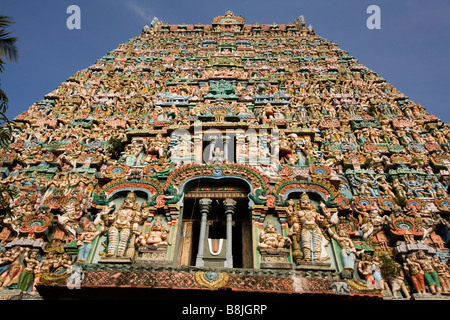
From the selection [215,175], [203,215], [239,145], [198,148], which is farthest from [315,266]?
[198,148]

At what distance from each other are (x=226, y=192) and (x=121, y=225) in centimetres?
239

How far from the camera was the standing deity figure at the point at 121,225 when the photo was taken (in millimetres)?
6941

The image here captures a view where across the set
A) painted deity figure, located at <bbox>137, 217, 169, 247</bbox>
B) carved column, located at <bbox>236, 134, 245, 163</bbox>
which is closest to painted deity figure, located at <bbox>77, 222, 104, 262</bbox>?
painted deity figure, located at <bbox>137, 217, 169, 247</bbox>

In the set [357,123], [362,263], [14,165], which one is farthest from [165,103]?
[362,263]

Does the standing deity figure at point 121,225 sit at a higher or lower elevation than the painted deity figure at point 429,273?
higher

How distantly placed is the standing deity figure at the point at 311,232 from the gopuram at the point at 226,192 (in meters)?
0.03

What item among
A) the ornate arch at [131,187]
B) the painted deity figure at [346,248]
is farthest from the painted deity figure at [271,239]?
the ornate arch at [131,187]

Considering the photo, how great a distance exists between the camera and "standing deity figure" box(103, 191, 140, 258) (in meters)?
6.94

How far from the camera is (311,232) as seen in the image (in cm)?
713

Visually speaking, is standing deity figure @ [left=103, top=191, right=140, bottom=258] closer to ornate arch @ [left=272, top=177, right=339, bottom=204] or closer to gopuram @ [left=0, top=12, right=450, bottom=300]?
gopuram @ [left=0, top=12, right=450, bottom=300]

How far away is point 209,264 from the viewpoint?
704 cm

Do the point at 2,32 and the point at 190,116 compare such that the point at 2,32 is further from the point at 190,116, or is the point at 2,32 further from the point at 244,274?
the point at 190,116

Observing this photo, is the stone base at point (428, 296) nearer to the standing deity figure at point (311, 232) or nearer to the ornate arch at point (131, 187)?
the standing deity figure at point (311, 232)

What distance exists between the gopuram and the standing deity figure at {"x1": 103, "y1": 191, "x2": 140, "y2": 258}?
1.0 inches
